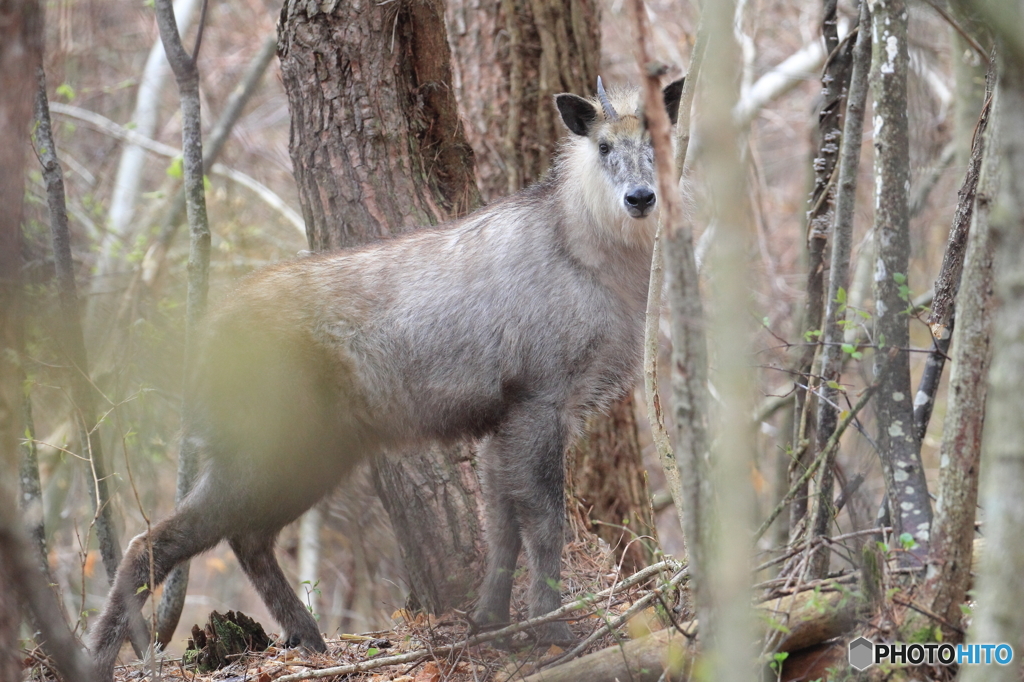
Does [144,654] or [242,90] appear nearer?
[144,654]

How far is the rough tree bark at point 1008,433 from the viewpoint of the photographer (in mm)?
2113

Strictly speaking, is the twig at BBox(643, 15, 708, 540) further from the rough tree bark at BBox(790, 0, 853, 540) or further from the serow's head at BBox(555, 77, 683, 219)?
the rough tree bark at BBox(790, 0, 853, 540)

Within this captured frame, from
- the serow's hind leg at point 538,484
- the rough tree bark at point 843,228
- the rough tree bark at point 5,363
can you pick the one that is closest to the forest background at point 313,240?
the rough tree bark at point 843,228

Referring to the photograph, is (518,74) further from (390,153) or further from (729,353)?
(729,353)

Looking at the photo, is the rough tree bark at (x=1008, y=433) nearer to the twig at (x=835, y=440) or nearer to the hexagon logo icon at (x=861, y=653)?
the hexagon logo icon at (x=861, y=653)

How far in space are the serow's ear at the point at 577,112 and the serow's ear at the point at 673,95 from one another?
0.03m

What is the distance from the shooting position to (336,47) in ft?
17.2

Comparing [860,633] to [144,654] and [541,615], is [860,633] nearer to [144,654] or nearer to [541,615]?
[541,615]

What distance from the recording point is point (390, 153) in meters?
5.44

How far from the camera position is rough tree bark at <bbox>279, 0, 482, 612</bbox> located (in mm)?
5164

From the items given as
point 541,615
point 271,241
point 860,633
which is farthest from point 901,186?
point 271,241

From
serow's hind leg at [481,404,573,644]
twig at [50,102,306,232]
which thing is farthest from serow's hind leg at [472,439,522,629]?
twig at [50,102,306,232]

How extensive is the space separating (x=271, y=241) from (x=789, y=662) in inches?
327

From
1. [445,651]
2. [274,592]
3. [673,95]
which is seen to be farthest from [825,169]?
[274,592]
